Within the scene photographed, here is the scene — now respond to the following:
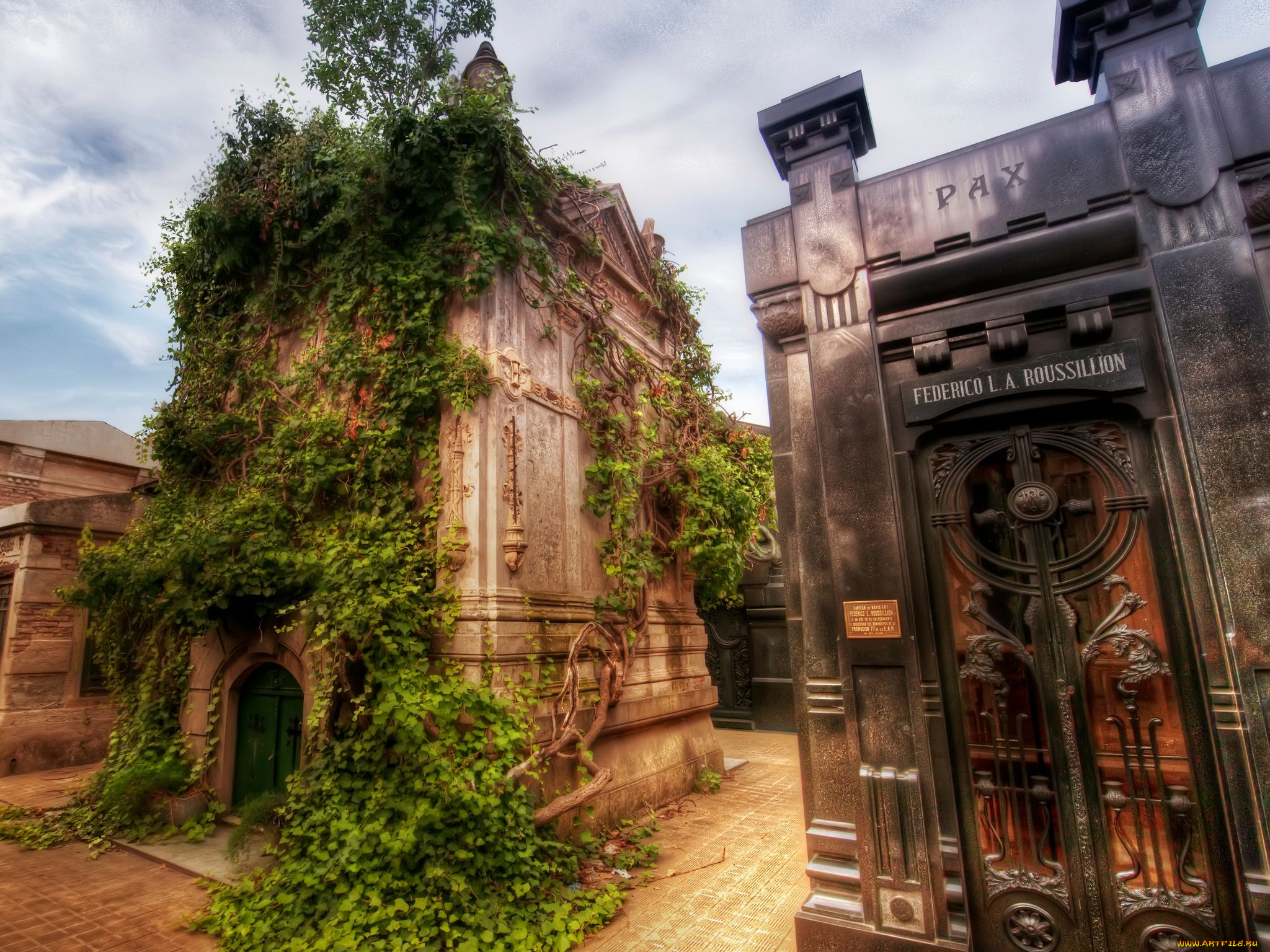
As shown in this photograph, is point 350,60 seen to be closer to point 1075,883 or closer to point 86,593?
point 86,593

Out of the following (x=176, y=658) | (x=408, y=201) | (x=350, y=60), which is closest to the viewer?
(x=408, y=201)

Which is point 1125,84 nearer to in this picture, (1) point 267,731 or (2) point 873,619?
(2) point 873,619

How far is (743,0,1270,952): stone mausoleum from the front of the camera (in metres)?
3.47

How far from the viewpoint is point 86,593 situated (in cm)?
735

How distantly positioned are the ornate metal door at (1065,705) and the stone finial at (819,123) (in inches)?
97.2

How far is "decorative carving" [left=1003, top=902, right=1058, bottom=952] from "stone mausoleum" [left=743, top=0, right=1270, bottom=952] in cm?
1

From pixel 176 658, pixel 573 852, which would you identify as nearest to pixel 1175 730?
pixel 573 852

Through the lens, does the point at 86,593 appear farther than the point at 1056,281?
Yes

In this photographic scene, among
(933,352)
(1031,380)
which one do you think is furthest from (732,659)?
(1031,380)

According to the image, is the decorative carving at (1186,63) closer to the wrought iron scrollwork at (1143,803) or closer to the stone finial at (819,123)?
the stone finial at (819,123)

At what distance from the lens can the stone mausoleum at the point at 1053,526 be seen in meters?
3.47

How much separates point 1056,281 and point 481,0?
10.8 metres

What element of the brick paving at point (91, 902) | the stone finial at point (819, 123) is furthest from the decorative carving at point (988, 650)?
the brick paving at point (91, 902)

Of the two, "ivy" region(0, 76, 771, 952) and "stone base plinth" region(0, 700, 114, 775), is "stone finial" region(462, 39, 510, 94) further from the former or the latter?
"stone base plinth" region(0, 700, 114, 775)
